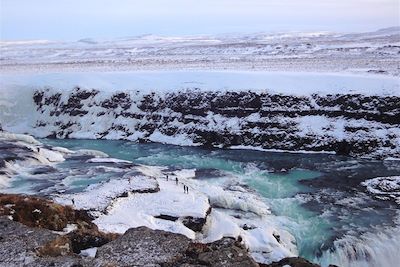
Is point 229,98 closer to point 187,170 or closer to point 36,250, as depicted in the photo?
point 187,170

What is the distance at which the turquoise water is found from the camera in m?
25.8

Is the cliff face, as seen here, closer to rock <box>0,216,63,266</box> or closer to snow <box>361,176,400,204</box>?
snow <box>361,176,400,204</box>

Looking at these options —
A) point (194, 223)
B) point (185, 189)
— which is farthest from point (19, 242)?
point (185, 189)

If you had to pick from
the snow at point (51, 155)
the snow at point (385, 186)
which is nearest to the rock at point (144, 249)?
the snow at point (385, 186)

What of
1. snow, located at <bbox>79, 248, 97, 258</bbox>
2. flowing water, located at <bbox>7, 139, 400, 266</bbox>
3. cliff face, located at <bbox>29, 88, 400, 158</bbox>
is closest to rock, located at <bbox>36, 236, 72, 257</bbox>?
snow, located at <bbox>79, 248, 97, 258</bbox>

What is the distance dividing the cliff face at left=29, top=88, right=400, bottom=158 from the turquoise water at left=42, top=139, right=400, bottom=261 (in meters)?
2.17

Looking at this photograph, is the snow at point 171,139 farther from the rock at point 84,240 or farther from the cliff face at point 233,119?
the rock at point 84,240

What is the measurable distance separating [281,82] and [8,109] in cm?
3358

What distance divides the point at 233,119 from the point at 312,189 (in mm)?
17796

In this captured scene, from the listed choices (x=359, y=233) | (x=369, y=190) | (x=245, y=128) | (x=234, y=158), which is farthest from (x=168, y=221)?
(x=245, y=128)

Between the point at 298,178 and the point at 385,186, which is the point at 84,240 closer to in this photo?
the point at 298,178

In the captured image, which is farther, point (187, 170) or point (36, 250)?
point (187, 170)

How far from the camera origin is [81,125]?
177ft

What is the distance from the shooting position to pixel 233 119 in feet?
160
